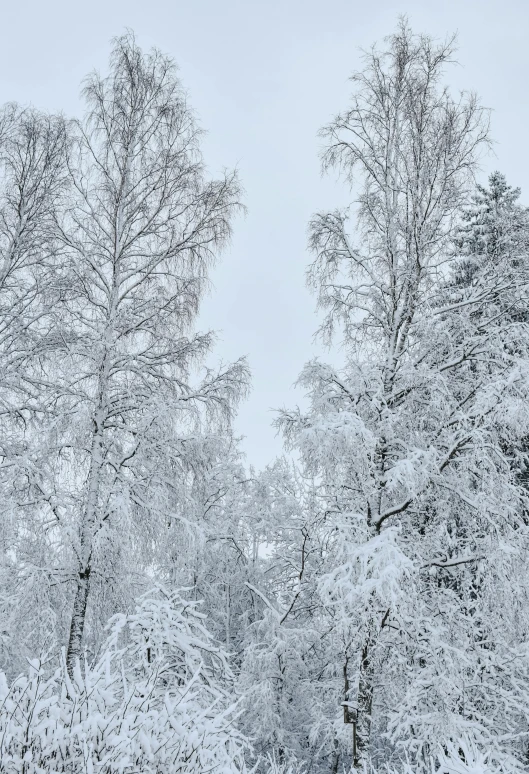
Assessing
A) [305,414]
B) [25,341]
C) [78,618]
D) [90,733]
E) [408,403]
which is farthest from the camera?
[25,341]

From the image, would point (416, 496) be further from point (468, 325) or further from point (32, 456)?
point (32, 456)

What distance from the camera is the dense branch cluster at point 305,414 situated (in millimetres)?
6059

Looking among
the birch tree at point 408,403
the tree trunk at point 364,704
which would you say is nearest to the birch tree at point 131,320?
the birch tree at point 408,403

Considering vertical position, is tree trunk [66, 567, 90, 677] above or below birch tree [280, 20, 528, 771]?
below

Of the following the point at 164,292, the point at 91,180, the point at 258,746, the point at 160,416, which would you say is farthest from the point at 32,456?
the point at 258,746

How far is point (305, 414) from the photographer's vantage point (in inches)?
286

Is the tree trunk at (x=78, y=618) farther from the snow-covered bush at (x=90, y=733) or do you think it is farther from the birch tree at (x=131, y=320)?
the snow-covered bush at (x=90, y=733)

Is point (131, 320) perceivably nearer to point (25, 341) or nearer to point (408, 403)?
point (25, 341)

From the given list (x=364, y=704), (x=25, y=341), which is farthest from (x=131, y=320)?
(x=364, y=704)

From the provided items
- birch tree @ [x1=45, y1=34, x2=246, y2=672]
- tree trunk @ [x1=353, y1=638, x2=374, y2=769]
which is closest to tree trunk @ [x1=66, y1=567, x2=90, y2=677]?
birch tree @ [x1=45, y1=34, x2=246, y2=672]

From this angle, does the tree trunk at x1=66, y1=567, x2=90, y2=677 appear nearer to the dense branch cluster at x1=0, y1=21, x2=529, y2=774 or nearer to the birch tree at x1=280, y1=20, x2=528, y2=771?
the dense branch cluster at x1=0, y1=21, x2=529, y2=774

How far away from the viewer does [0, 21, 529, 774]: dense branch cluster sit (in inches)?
239

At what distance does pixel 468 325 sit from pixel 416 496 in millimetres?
2155

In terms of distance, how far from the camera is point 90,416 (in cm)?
679
